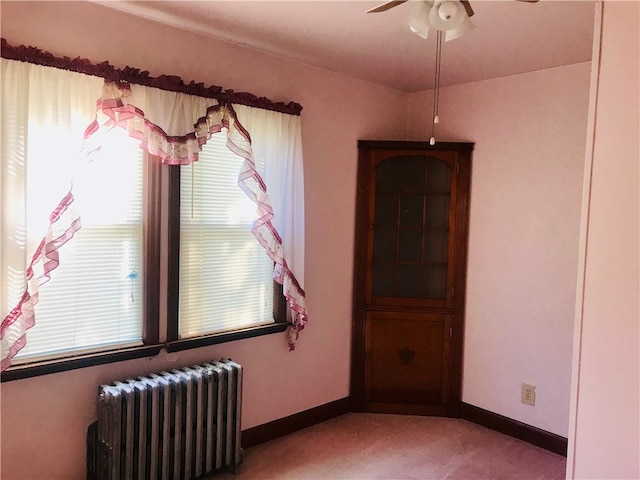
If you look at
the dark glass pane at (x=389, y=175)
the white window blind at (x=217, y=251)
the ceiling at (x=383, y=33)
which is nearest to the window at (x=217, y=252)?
the white window blind at (x=217, y=251)

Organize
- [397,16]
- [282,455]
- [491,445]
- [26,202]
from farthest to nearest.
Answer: [491,445] < [282,455] < [397,16] < [26,202]

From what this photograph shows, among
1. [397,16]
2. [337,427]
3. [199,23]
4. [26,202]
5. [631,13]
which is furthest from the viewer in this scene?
[337,427]

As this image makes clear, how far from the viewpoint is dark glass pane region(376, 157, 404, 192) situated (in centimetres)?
379

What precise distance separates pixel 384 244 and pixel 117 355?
2.03 metres

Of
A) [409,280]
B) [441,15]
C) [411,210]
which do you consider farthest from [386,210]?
[441,15]

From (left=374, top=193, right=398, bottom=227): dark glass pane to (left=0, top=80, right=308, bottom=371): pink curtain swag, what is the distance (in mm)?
939

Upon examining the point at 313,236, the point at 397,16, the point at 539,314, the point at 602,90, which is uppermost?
the point at 397,16

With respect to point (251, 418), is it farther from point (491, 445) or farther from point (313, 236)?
point (491, 445)

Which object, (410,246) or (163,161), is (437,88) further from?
(163,161)

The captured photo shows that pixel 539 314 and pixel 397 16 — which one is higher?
pixel 397 16

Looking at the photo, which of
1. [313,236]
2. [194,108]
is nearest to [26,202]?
[194,108]

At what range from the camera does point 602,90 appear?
2051 millimetres

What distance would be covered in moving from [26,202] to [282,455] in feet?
6.63

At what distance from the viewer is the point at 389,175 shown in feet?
12.5
